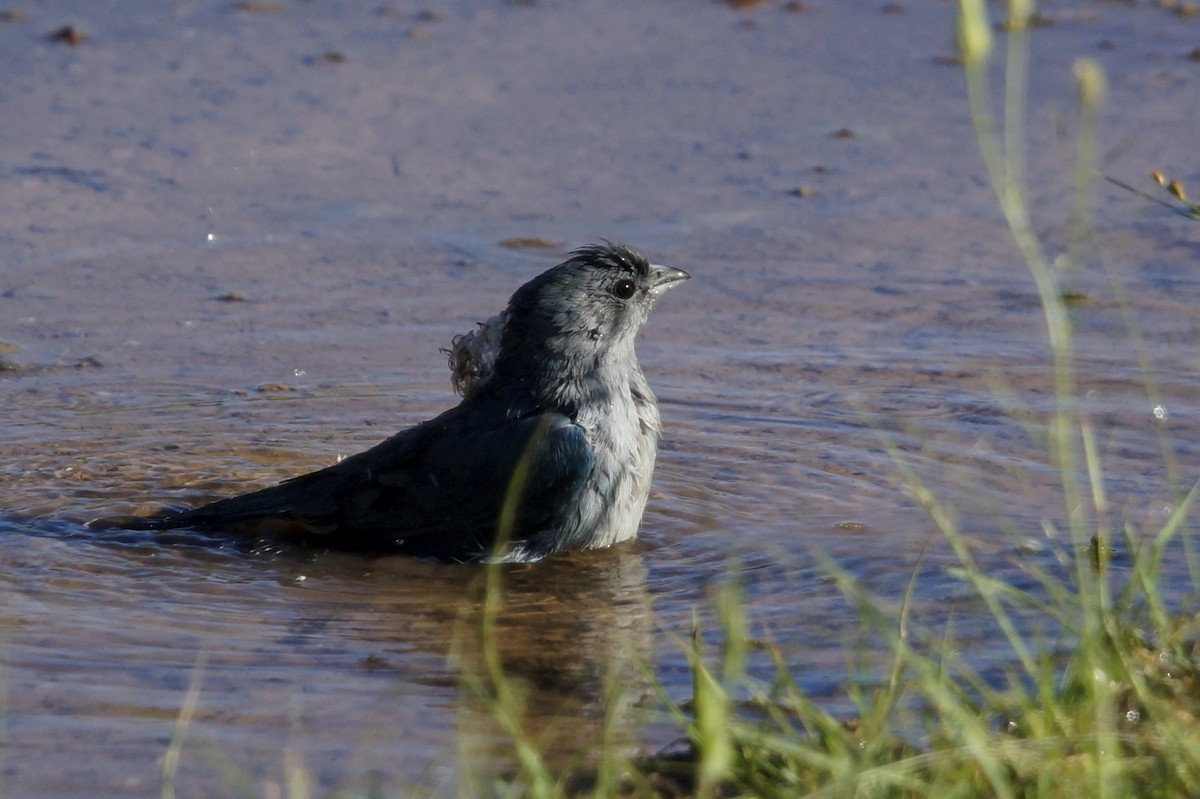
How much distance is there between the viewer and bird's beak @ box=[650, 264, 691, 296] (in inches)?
264

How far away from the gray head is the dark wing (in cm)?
24

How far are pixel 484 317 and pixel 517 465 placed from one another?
6.71 ft

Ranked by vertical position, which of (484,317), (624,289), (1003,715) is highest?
(624,289)

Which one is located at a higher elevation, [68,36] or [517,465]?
[68,36]

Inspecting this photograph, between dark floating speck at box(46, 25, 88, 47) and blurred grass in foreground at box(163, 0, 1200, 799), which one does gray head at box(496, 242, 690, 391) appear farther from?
dark floating speck at box(46, 25, 88, 47)

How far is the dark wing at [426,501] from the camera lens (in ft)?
20.5

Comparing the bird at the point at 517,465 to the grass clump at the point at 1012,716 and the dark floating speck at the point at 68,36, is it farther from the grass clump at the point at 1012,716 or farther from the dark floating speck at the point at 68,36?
the dark floating speck at the point at 68,36

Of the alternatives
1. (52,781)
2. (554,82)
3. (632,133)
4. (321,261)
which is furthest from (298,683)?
(554,82)

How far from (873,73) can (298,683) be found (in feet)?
23.4

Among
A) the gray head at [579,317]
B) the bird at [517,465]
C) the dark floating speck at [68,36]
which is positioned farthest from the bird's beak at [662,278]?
the dark floating speck at [68,36]

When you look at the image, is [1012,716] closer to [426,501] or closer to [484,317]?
[426,501]

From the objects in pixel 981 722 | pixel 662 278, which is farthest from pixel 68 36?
pixel 981 722

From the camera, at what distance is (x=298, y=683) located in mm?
4871

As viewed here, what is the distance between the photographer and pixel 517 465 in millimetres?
6129
